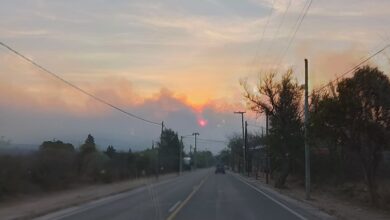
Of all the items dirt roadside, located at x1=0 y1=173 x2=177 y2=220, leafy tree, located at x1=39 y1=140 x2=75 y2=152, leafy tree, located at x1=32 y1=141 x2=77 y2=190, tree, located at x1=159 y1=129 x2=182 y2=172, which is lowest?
dirt roadside, located at x1=0 y1=173 x2=177 y2=220

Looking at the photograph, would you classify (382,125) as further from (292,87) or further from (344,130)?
(292,87)

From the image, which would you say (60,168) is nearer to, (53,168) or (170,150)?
(53,168)

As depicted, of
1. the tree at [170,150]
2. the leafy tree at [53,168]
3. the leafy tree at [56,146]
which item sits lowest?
the leafy tree at [53,168]

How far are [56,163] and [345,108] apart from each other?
30182 mm

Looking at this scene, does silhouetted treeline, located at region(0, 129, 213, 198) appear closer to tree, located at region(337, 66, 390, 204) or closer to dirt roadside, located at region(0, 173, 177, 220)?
dirt roadside, located at region(0, 173, 177, 220)

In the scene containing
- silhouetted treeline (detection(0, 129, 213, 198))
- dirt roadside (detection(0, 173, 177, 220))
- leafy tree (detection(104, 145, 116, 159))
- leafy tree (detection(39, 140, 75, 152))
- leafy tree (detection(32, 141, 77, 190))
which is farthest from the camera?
leafy tree (detection(104, 145, 116, 159))

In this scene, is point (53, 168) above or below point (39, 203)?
above

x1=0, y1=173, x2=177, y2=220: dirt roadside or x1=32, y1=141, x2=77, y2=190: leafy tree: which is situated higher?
x1=32, y1=141, x2=77, y2=190: leafy tree

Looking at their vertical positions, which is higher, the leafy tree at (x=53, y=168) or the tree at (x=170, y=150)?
the tree at (x=170, y=150)

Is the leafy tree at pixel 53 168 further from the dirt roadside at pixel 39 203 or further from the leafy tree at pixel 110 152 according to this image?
the leafy tree at pixel 110 152

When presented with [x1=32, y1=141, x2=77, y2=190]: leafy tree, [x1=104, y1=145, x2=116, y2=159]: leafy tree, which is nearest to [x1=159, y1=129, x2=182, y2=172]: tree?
[x1=104, y1=145, x2=116, y2=159]: leafy tree

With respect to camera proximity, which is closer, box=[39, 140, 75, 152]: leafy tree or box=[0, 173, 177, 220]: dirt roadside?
box=[0, 173, 177, 220]: dirt roadside

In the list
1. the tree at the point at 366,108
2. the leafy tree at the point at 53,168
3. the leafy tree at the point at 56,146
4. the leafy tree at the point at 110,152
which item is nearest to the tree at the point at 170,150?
the leafy tree at the point at 110,152

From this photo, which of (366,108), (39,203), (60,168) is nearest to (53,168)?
(60,168)
